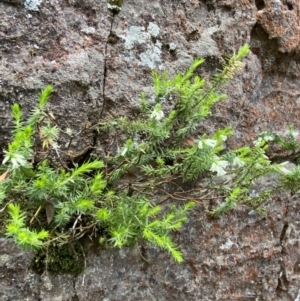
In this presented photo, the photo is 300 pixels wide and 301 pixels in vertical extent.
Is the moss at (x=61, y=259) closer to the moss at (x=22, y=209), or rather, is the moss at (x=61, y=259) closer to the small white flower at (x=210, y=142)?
the moss at (x=22, y=209)

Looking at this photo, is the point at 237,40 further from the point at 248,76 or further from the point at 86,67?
the point at 86,67

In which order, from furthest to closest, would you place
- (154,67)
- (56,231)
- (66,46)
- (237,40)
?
(237,40) < (154,67) < (66,46) < (56,231)

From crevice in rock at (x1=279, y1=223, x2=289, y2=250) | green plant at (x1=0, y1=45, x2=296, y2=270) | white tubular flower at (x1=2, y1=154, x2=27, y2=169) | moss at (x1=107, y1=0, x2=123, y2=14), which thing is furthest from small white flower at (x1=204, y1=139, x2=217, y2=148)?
crevice in rock at (x1=279, y1=223, x2=289, y2=250)

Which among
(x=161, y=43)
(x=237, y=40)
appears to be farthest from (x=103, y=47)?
(x=237, y=40)

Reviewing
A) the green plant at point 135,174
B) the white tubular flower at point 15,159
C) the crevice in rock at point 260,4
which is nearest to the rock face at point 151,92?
the crevice in rock at point 260,4

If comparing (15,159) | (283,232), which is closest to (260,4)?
(283,232)

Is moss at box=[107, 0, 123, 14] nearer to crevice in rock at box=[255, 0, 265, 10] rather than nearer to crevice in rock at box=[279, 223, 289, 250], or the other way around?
crevice in rock at box=[255, 0, 265, 10]
